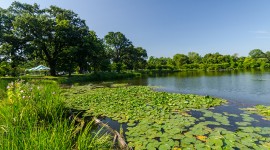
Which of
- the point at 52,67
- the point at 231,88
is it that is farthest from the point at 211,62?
the point at 231,88

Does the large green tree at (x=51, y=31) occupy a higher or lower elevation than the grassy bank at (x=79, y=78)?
higher

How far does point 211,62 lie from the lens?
8244 cm

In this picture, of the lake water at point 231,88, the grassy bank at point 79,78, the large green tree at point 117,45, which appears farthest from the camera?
the large green tree at point 117,45

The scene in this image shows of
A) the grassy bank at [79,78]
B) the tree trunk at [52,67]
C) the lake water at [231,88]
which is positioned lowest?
the lake water at [231,88]

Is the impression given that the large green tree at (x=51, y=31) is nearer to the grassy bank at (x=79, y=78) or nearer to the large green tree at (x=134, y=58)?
the grassy bank at (x=79, y=78)

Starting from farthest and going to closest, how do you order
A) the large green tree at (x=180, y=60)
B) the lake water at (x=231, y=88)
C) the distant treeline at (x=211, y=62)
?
the large green tree at (x=180, y=60) → the distant treeline at (x=211, y=62) → the lake water at (x=231, y=88)

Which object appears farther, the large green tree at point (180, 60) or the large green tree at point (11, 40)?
the large green tree at point (180, 60)

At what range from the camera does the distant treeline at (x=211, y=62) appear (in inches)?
2916

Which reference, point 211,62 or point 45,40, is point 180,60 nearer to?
point 211,62

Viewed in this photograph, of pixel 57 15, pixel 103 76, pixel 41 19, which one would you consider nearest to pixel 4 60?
pixel 41 19

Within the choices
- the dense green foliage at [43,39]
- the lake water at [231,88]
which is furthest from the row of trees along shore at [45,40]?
the lake water at [231,88]

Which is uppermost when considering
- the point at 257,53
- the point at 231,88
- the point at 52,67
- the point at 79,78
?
the point at 257,53

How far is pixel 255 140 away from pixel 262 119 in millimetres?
2769

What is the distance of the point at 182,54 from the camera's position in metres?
89.3
